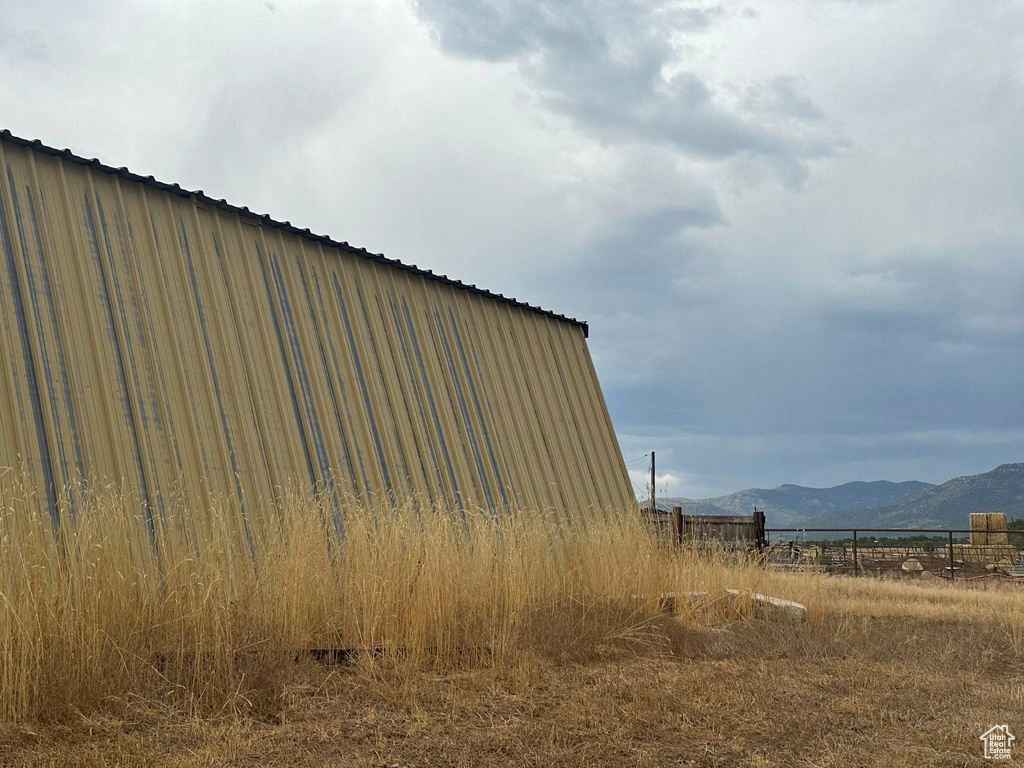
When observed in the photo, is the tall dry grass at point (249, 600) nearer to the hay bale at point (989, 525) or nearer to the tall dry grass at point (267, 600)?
the tall dry grass at point (267, 600)

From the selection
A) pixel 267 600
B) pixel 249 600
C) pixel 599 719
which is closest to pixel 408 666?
pixel 267 600

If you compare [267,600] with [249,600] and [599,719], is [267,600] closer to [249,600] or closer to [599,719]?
[249,600]

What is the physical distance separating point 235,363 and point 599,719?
573cm

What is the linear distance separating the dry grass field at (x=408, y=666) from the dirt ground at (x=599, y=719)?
21mm

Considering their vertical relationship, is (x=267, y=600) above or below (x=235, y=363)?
below

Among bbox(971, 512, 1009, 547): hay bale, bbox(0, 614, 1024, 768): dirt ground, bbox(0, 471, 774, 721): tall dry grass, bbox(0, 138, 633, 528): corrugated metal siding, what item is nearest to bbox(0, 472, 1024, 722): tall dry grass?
bbox(0, 471, 774, 721): tall dry grass

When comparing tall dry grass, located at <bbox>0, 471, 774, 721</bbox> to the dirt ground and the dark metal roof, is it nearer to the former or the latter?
the dirt ground

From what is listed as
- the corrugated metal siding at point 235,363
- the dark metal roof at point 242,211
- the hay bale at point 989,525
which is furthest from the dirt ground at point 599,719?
the hay bale at point 989,525

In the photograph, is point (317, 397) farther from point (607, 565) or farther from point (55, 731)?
point (55, 731)

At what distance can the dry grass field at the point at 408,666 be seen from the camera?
4879 millimetres

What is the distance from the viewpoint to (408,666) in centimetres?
641

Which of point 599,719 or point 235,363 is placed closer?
point 599,719

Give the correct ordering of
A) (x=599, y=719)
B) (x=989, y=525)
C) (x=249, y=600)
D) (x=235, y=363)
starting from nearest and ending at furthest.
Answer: (x=599, y=719)
(x=249, y=600)
(x=235, y=363)
(x=989, y=525)

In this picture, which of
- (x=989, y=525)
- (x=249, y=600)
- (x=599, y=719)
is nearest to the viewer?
(x=599, y=719)
